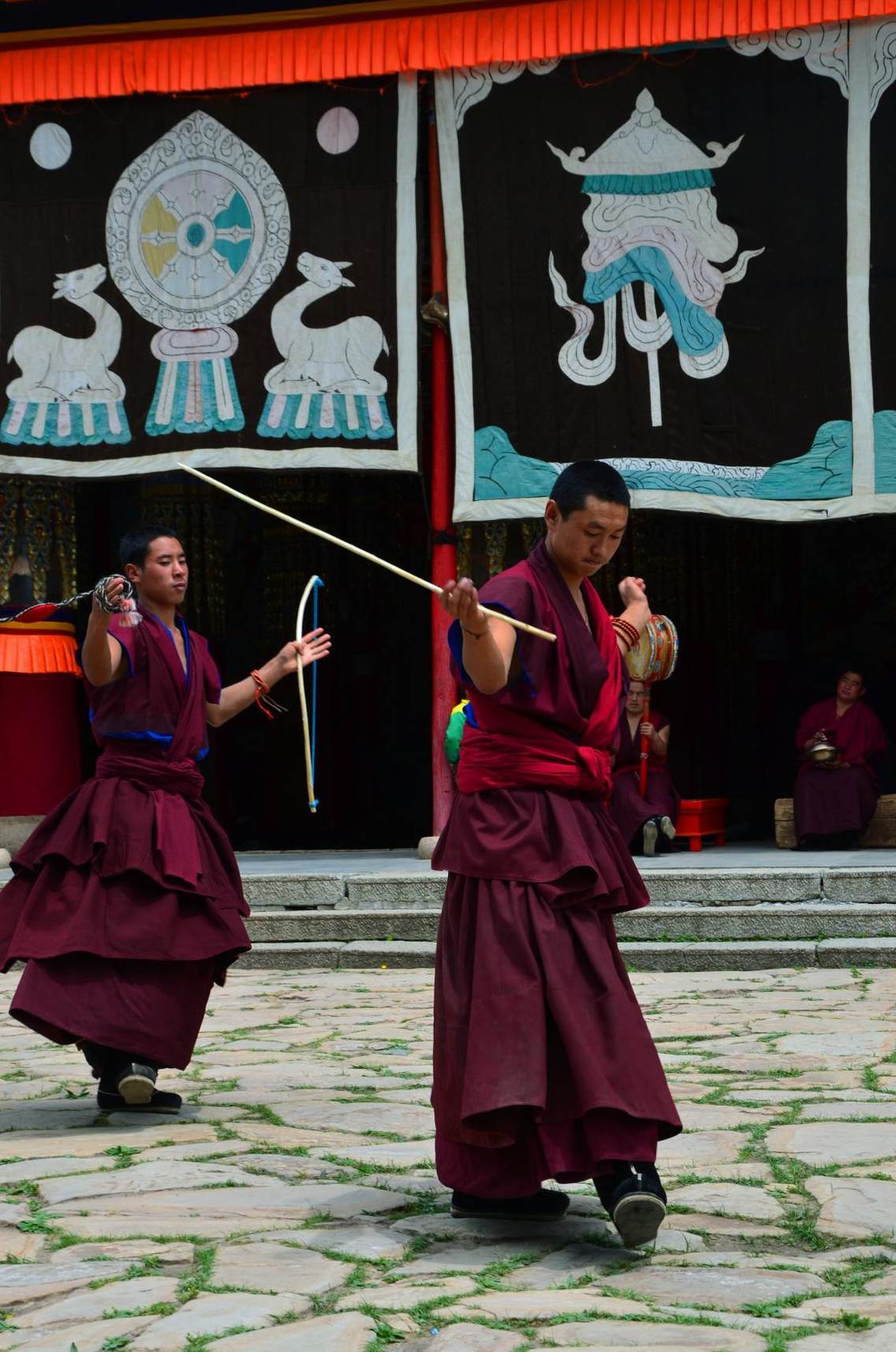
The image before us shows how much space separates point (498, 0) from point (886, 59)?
2.12 metres

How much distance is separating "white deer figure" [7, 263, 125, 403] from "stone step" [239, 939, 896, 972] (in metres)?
3.72

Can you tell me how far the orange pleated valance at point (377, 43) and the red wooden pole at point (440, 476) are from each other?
1.70 ft

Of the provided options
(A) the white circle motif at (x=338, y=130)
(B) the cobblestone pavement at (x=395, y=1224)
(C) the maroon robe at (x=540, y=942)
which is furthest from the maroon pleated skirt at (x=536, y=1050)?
(A) the white circle motif at (x=338, y=130)

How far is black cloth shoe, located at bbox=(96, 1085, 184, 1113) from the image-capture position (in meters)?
4.81

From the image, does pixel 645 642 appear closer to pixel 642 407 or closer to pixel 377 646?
pixel 642 407

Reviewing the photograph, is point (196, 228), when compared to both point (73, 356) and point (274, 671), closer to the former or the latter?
point (73, 356)

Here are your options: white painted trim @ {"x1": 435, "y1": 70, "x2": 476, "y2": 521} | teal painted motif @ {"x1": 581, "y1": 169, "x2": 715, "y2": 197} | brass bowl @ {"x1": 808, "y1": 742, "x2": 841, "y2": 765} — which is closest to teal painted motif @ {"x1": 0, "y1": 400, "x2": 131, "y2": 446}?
white painted trim @ {"x1": 435, "y1": 70, "x2": 476, "y2": 521}

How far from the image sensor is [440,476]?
10.2 meters

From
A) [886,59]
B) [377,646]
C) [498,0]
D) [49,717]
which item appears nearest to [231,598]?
[377,646]

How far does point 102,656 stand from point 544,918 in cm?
183

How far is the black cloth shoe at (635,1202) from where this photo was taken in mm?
3293

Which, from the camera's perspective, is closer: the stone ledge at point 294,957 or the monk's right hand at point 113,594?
the monk's right hand at point 113,594

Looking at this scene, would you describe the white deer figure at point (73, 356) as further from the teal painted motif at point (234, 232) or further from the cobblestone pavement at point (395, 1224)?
the cobblestone pavement at point (395, 1224)

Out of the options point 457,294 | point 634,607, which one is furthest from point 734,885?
point 634,607
